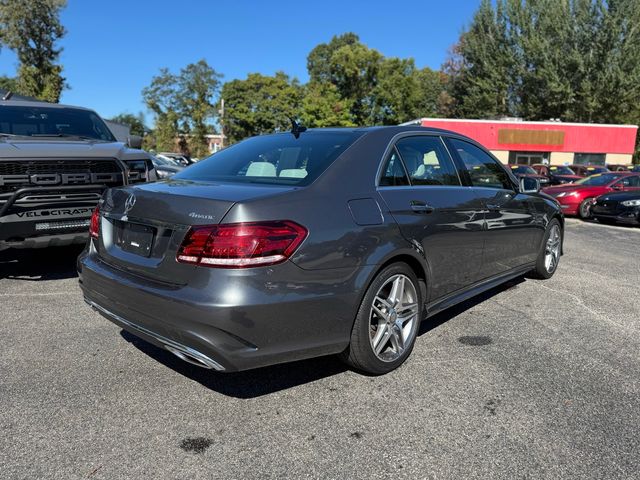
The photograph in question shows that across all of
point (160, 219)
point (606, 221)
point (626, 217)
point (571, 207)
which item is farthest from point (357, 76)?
point (160, 219)

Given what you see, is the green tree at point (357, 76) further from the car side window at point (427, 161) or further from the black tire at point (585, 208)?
the car side window at point (427, 161)

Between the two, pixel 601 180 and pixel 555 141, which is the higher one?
pixel 555 141

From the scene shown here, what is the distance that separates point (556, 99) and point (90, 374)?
5343 centimetres

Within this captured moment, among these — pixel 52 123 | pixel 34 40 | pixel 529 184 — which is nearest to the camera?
pixel 529 184

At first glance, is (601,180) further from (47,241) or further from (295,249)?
(295,249)

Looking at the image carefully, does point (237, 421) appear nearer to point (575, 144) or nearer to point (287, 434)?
point (287, 434)

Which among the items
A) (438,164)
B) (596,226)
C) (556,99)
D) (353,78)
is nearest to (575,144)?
(556,99)

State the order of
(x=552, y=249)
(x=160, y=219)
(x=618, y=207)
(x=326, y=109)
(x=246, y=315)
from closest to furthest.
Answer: (x=246, y=315), (x=160, y=219), (x=552, y=249), (x=618, y=207), (x=326, y=109)

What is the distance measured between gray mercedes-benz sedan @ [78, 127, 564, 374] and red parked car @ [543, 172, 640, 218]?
12.1 meters

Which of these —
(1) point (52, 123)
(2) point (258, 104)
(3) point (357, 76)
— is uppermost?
(3) point (357, 76)

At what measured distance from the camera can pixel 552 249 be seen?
6145mm

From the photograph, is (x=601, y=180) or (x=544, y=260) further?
(x=601, y=180)

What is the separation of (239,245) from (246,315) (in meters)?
0.36

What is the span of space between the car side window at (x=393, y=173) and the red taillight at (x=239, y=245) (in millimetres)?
997
